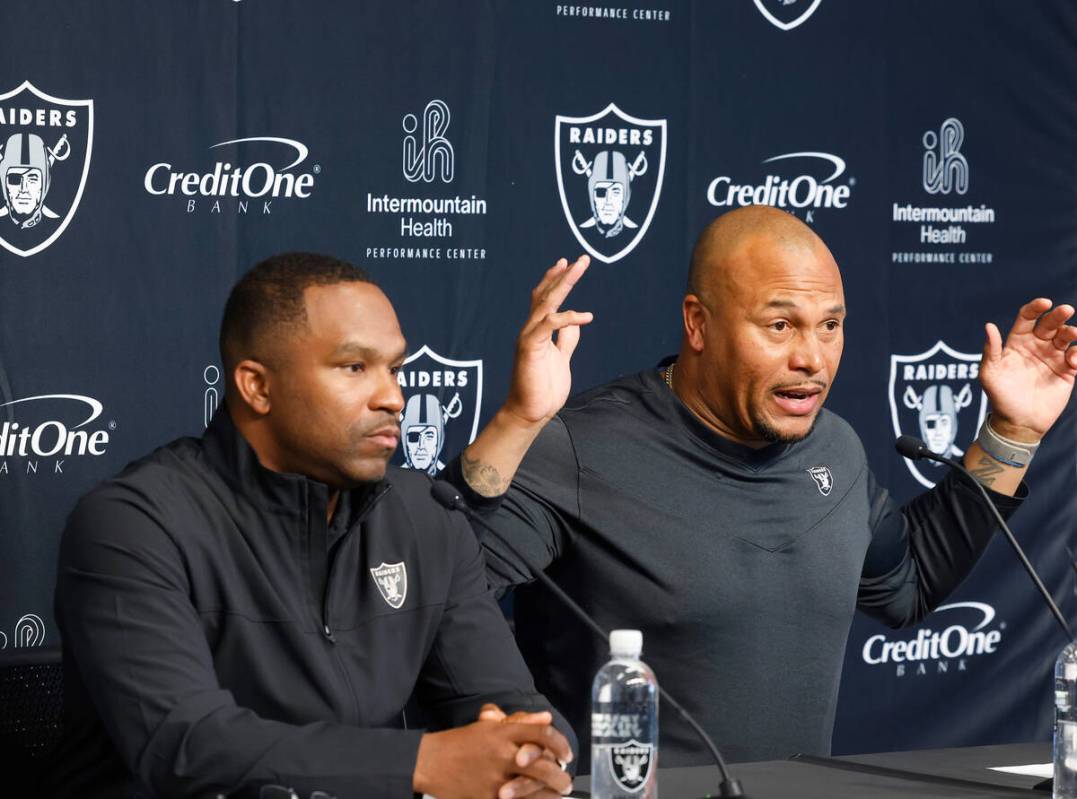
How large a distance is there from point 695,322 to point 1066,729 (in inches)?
43.4

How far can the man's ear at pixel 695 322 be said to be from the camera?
9.78 ft

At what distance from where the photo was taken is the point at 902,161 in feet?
13.6

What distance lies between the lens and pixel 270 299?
232cm

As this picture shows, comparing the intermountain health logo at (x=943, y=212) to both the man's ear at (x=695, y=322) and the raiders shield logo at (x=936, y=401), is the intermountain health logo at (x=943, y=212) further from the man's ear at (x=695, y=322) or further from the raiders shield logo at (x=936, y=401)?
the man's ear at (x=695, y=322)

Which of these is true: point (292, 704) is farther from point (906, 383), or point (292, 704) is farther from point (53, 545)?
point (906, 383)

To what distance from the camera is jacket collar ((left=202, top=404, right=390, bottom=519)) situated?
2.25 meters

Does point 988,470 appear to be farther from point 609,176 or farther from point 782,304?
point 609,176

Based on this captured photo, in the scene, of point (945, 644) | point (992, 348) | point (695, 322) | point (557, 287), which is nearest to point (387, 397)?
point (557, 287)

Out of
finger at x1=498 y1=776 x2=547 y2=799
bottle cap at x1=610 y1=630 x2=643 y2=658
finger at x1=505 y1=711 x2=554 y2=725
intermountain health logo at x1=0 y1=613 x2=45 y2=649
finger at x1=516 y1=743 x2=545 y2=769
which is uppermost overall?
bottle cap at x1=610 y1=630 x2=643 y2=658

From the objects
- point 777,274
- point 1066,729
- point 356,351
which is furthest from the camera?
point 777,274

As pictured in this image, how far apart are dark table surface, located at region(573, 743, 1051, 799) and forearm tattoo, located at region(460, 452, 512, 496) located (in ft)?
1.88

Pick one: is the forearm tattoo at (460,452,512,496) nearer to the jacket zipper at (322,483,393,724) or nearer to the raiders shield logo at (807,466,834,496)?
the jacket zipper at (322,483,393,724)

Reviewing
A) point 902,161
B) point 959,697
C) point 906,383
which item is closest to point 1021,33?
point 902,161

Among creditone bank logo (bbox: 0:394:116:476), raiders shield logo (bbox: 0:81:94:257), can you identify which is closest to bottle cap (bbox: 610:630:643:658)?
creditone bank logo (bbox: 0:394:116:476)
